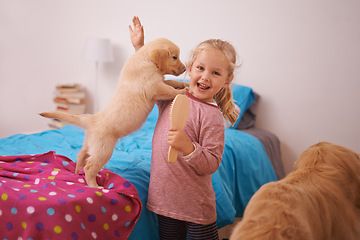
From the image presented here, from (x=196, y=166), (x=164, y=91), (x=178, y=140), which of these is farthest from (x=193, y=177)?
(x=164, y=91)

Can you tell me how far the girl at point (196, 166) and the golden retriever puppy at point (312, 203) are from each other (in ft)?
0.94

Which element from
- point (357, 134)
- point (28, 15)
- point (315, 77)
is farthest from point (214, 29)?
point (28, 15)

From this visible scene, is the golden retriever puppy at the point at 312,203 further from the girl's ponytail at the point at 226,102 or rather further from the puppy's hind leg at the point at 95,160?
the puppy's hind leg at the point at 95,160

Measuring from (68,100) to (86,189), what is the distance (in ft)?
8.81

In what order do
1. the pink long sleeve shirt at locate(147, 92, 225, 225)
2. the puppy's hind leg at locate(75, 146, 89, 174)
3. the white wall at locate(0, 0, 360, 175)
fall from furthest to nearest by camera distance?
the white wall at locate(0, 0, 360, 175), the puppy's hind leg at locate(75, 146, 89, 174), the pink long sleeve shirt at locate(147, 92, 225, 225)

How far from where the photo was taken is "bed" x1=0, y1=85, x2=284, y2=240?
1021mm

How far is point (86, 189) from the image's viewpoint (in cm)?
116

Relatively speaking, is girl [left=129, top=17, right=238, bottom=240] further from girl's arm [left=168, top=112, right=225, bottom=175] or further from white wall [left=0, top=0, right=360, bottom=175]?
white wall [left=0, top=0, right=360, bottom=175]

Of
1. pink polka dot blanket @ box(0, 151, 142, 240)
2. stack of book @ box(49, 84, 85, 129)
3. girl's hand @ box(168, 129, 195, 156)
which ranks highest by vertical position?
girl's hand @ box(168, 129, 195, 156)

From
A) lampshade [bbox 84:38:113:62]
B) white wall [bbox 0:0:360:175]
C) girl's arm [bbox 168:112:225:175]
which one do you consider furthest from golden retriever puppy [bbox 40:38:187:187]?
lampshade [bbox 84:38:113:62]

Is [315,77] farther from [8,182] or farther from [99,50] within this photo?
[8,182]

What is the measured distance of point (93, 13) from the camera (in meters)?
3.75

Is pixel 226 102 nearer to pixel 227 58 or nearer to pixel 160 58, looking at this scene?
pixel 227 58

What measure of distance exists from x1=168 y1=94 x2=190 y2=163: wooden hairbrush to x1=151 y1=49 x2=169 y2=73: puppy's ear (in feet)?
1.19
